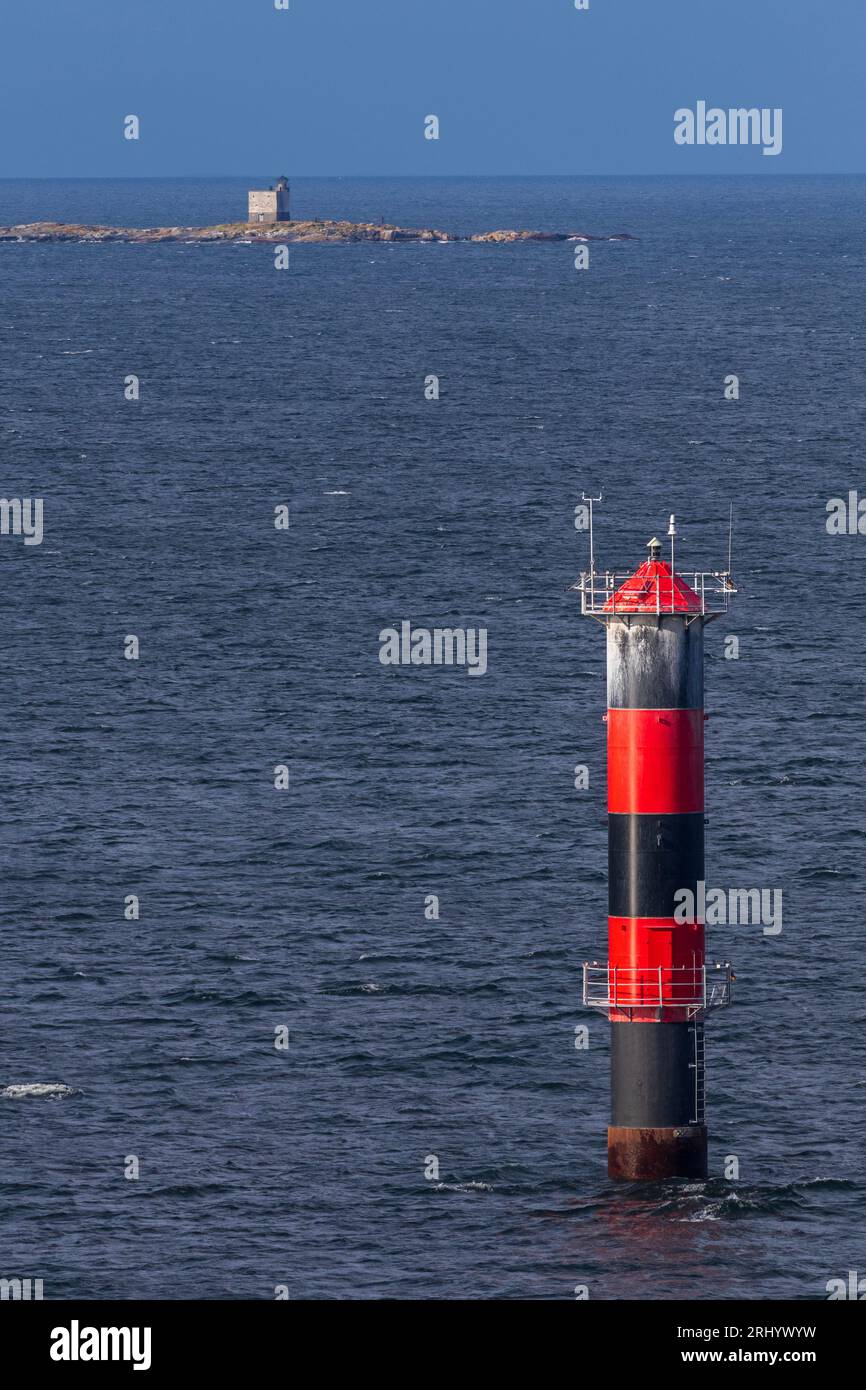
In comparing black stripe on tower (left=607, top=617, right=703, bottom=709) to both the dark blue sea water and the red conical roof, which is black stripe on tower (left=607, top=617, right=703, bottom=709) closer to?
the red conical roof

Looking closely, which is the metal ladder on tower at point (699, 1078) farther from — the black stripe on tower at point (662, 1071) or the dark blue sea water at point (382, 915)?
the dark blue sea water at point (382, 915)

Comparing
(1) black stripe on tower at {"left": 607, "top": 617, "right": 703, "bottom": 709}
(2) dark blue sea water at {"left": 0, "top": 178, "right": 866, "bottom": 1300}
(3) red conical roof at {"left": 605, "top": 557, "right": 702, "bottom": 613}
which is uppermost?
(3) red conical roof at {"left": 605, "top": 557, "right": 702, "bottom": 613}

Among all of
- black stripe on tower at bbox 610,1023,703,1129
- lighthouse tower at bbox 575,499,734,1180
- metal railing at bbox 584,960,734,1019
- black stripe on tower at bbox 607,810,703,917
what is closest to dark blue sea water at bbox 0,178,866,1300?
black stripe on tower at bbox 610,1023,703,1129

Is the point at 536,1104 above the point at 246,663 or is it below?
below

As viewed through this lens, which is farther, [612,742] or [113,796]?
[113,796]

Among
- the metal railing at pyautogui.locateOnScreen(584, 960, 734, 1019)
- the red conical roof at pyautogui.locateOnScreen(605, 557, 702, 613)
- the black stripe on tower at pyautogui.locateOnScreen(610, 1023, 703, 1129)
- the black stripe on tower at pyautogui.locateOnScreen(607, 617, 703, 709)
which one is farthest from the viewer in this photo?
the black stripe on tower at pyautogui.locateOnScreen(610, 1023, 703, 1129)
